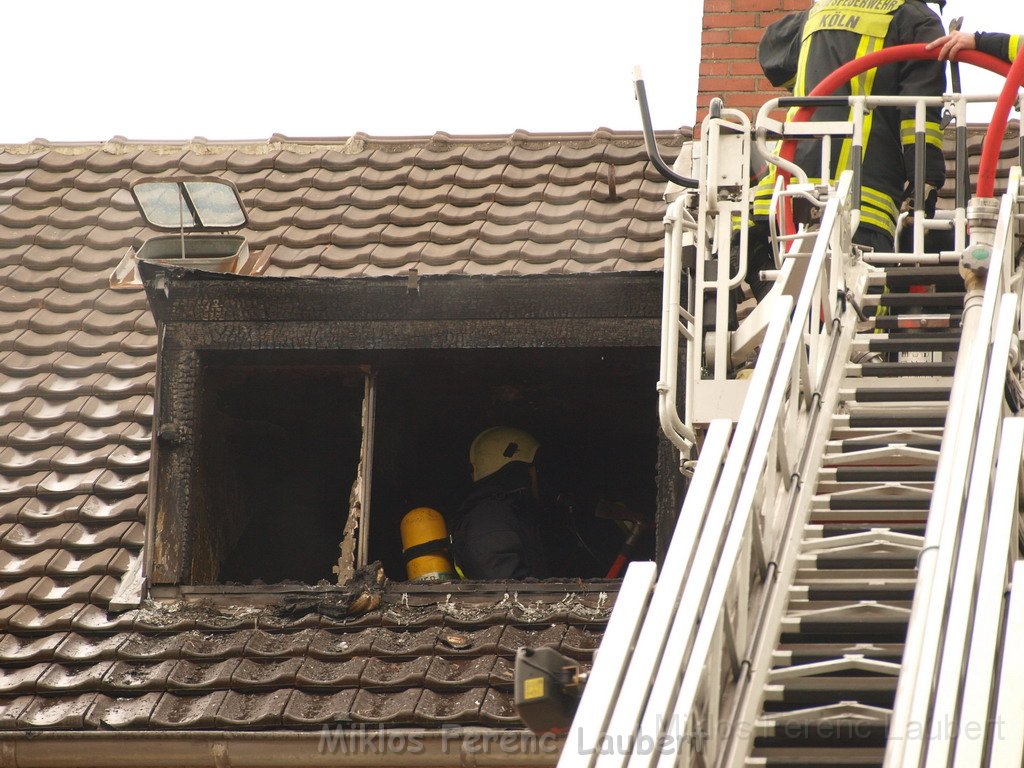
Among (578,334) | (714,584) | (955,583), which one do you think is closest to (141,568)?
(578,334)

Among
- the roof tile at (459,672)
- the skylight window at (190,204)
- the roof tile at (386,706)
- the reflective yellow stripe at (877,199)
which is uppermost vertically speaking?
the reflective yellow stripe at (877,199)

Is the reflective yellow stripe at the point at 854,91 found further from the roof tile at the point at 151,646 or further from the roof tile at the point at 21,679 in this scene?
the roof tile at the point at 21,679

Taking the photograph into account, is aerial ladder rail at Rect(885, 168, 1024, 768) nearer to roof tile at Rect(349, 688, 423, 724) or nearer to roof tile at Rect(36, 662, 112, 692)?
roof tile at Rect(349, 688, 423, 724)

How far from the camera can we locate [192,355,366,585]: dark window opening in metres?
6.77

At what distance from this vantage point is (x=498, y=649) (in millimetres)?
5812

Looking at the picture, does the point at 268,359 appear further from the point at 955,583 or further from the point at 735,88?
the point at 955,583

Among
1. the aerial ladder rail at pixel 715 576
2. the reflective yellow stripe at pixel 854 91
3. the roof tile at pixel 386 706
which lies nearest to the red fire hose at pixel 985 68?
the reflective yellow stripe at pixel 854 91

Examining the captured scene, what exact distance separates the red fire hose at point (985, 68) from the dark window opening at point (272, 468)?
2.27 metres

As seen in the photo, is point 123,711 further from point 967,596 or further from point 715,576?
point 967,596

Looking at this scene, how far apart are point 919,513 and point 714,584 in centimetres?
142

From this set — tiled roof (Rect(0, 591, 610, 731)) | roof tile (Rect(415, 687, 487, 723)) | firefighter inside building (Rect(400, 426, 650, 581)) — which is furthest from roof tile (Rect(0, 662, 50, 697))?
firefighter inside building (Rect(400, 426, 650, 581))

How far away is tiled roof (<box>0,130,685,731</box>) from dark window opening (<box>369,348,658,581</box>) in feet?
1.80

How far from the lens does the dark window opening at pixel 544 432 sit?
7.04 metres

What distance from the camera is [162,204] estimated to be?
6.99 meters
